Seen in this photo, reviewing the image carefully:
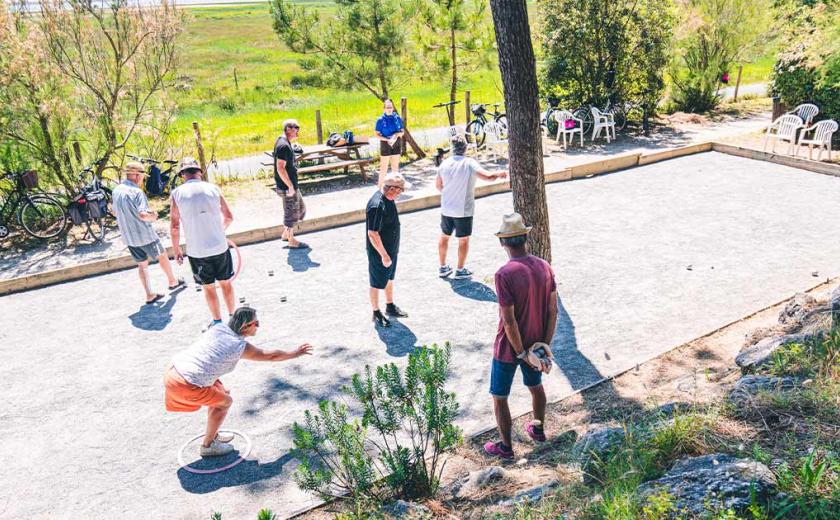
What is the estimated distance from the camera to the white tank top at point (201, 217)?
22.9ft

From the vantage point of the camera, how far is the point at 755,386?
511cm

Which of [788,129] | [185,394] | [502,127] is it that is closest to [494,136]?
[502,127]

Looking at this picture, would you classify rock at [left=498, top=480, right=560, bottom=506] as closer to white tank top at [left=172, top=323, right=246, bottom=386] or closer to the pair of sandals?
white tank top at [left=172, top=323, right=246, bottom=386]

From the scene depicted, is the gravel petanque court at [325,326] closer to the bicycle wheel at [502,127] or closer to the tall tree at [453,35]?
the bicycle wheel at [502,127]

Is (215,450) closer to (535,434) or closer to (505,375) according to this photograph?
(505,375)

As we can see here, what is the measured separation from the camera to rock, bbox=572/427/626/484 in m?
4.43

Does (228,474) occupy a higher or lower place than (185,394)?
lower

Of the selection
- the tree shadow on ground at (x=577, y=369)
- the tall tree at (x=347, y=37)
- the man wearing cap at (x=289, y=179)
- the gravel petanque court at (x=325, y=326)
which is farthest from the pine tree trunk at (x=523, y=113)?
the tall tree at (x=347, y=37)

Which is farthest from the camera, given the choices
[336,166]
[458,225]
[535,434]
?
[336,166]

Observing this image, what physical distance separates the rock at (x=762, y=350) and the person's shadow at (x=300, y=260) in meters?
5.50

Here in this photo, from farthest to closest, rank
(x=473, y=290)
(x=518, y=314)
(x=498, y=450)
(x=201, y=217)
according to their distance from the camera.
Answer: (x=473, y=290) → (x=201, y=217) → (x=498, y=450) → (x=518, y=314)

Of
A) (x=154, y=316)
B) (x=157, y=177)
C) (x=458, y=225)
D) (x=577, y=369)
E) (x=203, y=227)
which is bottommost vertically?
(x=577, y=369)

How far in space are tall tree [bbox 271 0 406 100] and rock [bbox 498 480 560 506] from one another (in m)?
11.6

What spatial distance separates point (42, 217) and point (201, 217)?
5.26m
